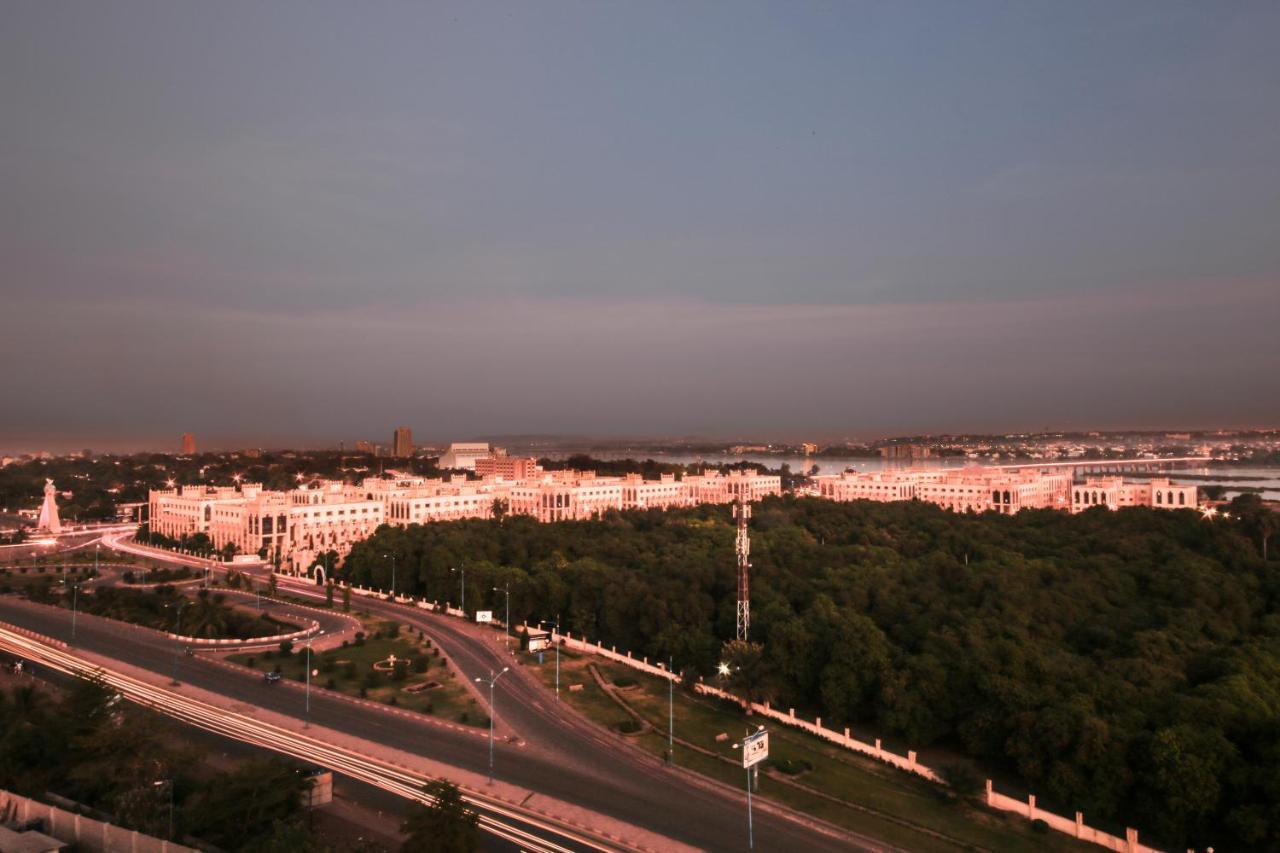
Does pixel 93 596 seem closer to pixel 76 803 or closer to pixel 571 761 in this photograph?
pixel 76 803

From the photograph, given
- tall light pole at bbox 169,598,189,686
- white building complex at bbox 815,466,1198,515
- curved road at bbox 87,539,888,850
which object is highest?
white building complex at bbox 815,466,1198,515

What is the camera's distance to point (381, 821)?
699 inches

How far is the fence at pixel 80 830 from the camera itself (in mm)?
15500

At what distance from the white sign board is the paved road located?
1146 mm

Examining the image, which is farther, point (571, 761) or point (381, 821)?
point (571, 761)

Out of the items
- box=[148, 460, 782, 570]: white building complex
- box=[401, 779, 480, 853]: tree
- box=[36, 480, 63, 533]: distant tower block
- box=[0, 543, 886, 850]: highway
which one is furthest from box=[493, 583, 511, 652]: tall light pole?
box=[36, 480, 63, 533]: distant tower block

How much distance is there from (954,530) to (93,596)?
4792cm

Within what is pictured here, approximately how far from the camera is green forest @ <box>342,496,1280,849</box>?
64.1 ft

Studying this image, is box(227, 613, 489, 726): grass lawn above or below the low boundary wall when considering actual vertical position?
above

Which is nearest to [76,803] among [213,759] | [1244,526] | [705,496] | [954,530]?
[213,759]

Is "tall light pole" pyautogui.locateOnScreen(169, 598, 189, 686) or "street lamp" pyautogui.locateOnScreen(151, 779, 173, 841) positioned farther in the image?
"tall light pole" pyautogui.locateOnScreen(169, 598, 189, 686)

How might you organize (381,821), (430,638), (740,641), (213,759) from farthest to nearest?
(430,638), (740,641), (213,759), (381,821)

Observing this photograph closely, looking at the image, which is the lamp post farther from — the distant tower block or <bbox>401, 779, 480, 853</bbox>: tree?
the distant tower block

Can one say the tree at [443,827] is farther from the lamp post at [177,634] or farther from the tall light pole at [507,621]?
the lamp post at [177,634]
